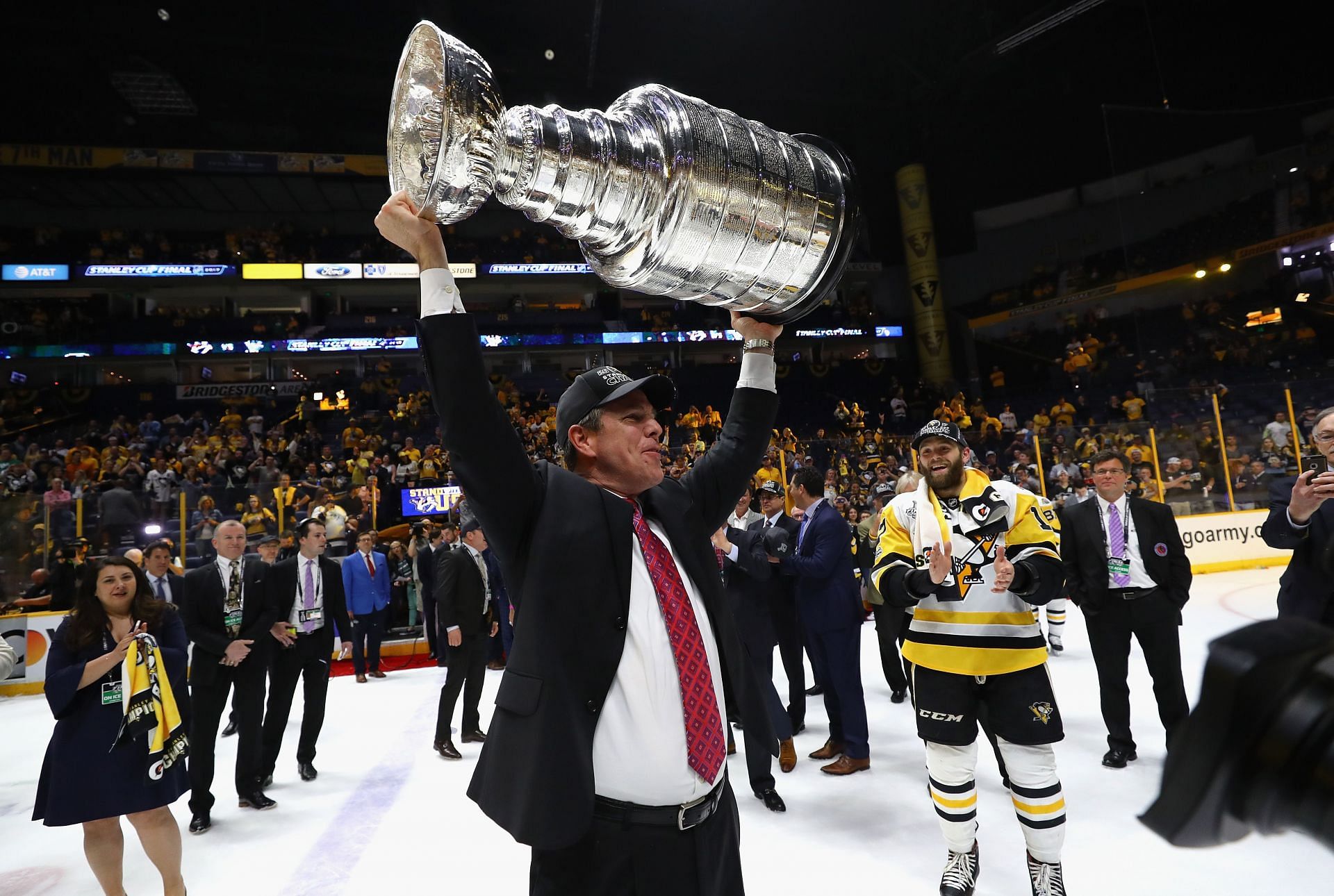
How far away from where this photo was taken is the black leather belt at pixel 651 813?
4.42 feet

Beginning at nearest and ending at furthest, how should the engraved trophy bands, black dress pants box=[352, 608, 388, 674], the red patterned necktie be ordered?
the engraved trophy bands < the red patterned necktie < black dress pants box=[352, 608, 388, 674]

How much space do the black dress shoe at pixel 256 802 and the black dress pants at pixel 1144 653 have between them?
192 inches

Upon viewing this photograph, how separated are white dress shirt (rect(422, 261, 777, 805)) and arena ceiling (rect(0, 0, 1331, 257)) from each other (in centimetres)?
1797

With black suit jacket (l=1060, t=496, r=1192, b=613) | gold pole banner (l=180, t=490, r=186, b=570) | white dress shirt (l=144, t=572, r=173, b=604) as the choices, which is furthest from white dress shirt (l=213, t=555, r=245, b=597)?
gold pole banner (l=180, t=490, r=186, b=570)

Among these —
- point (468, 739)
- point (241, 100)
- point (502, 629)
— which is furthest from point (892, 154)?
point (468, 739)

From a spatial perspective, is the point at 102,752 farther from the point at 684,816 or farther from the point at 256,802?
the point at 684,816

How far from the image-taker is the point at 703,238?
4.51 feet

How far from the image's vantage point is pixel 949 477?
2996mm

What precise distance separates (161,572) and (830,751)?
5745 mm

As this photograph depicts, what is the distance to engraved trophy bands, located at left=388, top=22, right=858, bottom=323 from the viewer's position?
118 cm

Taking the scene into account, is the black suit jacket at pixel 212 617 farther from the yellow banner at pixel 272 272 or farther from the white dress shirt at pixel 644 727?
the yellow banner at pixel 272 272

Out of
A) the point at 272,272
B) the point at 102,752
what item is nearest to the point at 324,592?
the point at 102,752

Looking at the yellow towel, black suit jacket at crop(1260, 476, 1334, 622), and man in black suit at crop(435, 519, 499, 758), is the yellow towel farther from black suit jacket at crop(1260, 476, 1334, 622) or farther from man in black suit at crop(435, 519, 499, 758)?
black suit jacket at crop(1260, 476, 1334, 622)

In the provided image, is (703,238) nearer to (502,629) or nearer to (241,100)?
(502,629)
